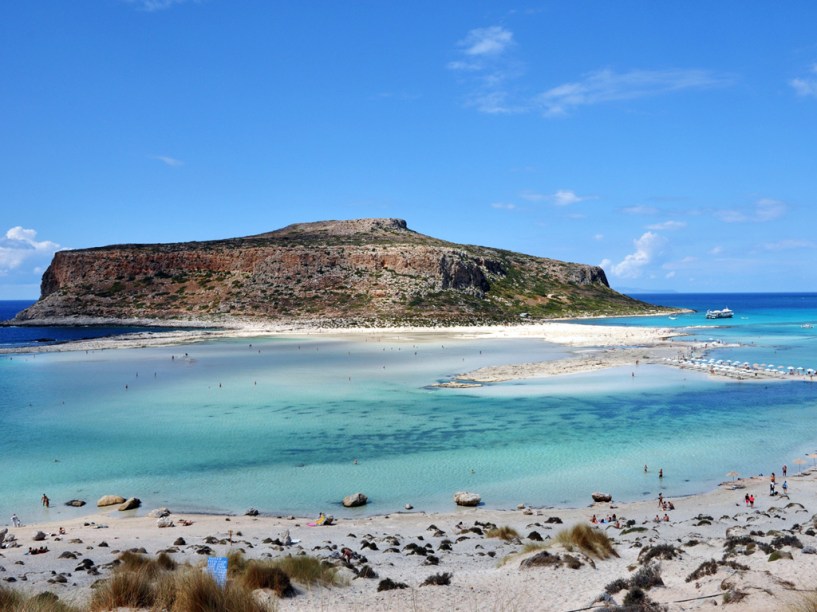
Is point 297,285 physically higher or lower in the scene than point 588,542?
higher

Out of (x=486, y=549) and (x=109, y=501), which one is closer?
(x=486, y=549)

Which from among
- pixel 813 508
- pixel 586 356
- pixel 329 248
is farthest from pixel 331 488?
pixel 329 248

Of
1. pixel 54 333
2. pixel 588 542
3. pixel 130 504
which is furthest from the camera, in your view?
pixel 54 333

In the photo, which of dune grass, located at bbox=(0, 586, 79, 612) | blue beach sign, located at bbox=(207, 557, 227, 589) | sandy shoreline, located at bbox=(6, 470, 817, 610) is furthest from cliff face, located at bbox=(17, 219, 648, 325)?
dune grass, located at bbox=(0, 586, 79, 612)

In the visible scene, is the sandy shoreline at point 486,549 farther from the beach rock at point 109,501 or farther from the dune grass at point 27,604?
the dune grass at point 27,604

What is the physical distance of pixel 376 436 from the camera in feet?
89.9

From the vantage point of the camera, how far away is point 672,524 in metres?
16.6

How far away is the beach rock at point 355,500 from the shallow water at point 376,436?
1.06 feet

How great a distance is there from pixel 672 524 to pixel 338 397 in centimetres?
2348

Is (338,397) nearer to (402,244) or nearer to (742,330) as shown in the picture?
(742,330)

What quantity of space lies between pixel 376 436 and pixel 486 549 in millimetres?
13585

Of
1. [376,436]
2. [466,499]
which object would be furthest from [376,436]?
[466,499]

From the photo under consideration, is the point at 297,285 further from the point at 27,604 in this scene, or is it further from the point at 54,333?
the point at 27,604

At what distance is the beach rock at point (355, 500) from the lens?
62.8 feet
